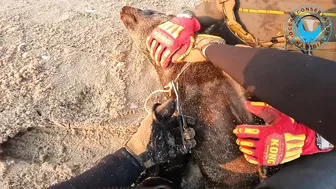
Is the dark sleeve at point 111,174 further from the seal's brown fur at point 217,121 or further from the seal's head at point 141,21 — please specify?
the seal's head at point 141,21

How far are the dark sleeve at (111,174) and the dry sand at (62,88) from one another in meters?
0.28

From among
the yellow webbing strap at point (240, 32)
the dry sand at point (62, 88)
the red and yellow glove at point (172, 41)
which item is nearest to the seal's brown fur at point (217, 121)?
the red and yellow glove at point (172, 41)

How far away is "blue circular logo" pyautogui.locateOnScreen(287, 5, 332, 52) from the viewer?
5.57 ft

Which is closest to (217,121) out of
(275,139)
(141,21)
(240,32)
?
(275,139)

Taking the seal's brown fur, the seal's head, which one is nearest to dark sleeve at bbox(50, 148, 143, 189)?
the seal's brown fur

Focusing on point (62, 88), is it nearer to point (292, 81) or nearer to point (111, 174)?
point (111, 174)

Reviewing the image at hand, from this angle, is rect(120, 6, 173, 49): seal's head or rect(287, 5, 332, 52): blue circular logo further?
rect(120, 6, 173, 49): seal's head

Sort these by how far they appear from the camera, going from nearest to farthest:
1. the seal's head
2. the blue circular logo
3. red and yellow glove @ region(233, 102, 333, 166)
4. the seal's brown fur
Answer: red and yellow glove @ region(233, 102, 333, 166)
the seal's brown fur
the blue circular logo
the seal's head

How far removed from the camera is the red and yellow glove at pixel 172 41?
64.8 inches

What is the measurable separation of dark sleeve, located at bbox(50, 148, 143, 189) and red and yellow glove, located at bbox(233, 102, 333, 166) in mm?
359

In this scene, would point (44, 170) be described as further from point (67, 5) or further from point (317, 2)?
point (317, 2)

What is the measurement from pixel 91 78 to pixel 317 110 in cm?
117

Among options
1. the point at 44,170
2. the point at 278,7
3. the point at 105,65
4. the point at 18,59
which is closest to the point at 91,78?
the point at 105,65

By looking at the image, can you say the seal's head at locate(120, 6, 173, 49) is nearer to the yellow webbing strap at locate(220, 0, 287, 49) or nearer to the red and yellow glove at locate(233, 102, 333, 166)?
the yellow webbing strap at locate(220, 0, 287, 49)
